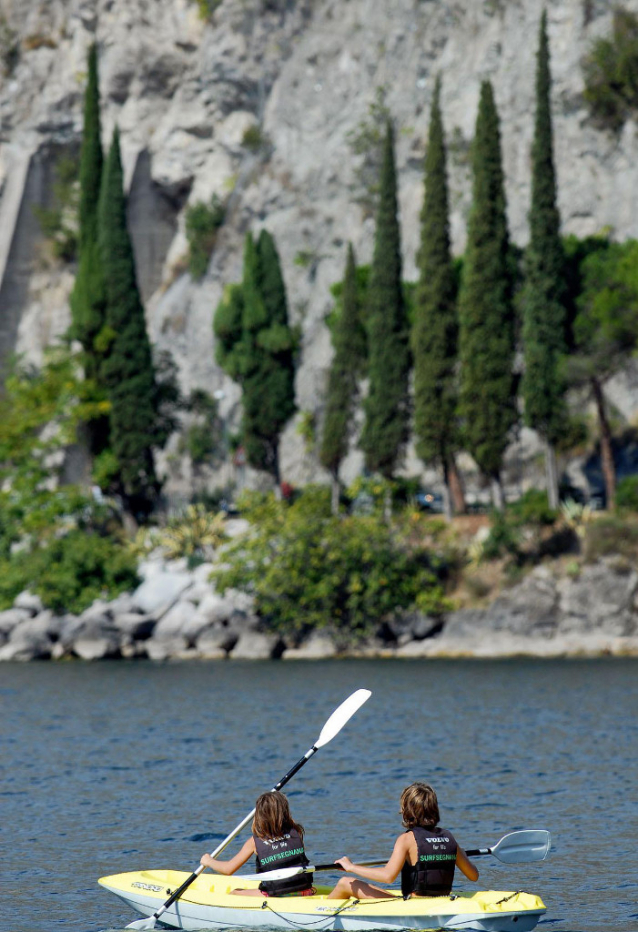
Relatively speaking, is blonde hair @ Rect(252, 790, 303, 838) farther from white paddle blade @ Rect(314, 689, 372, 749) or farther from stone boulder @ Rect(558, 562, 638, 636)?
stone boulder @ Rect(558, 562, 638, 636)

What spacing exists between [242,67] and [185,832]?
63.0 meters

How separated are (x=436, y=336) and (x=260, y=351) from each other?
344 inches

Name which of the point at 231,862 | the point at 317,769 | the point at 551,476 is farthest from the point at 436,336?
the point at 231,862

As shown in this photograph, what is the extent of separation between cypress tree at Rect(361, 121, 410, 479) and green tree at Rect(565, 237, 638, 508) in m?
6.34

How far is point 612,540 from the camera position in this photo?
4200 cm

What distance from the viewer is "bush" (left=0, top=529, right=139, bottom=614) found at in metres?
45.0

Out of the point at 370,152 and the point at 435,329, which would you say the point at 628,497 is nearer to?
the point at 435,329

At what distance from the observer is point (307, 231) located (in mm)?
66812

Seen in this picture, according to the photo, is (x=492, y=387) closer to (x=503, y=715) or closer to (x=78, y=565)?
(x=78, y=565)

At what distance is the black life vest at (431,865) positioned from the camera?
11.8 m

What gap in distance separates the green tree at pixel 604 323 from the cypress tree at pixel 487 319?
2.40 meters

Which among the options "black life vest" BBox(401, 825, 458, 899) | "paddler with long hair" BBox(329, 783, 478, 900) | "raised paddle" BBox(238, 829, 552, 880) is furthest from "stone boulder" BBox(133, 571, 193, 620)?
"black life vest" BBox(401, 825, 458, 899)

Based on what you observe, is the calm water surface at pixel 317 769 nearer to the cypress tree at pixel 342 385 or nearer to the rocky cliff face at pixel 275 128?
the cypress tree at pixel 342 385

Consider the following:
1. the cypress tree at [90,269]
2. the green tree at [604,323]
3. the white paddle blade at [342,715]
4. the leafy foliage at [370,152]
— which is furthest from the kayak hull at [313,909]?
the leafy foliage at [370,152]
